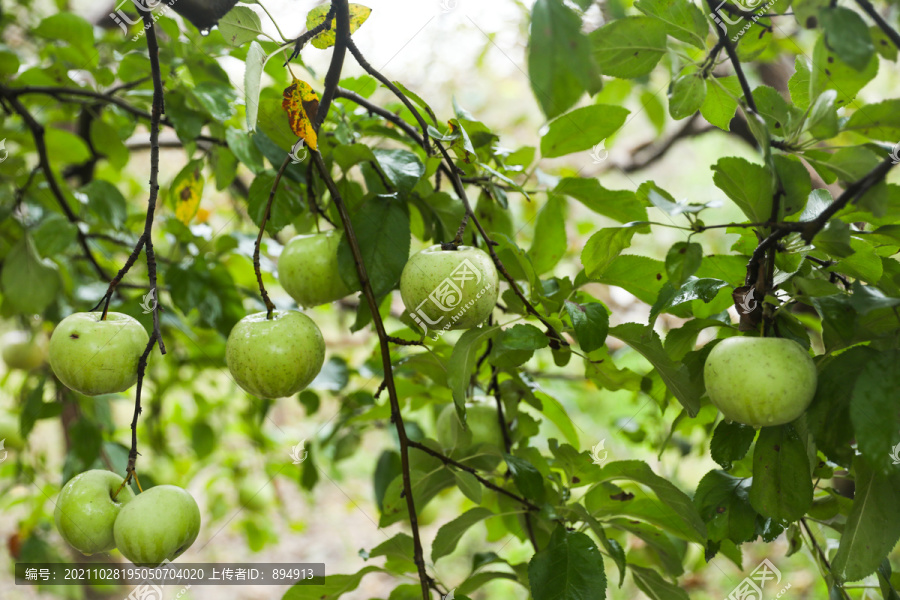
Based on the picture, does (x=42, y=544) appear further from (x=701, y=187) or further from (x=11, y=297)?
(x=701, y=187)

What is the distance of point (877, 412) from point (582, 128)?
470 mm

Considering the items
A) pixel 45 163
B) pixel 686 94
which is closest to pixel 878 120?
pixel 686 94

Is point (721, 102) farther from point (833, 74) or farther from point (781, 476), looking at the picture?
point (781, 476)

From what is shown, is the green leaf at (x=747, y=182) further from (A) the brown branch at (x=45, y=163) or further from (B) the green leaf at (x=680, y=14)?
(A) the brown branch at (x=45, y=163)

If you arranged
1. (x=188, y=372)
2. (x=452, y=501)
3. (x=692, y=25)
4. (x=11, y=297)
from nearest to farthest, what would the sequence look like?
(x=692, y=25)
(x=11, y=297)
(x=188, y=372)
(x=452, y=501)

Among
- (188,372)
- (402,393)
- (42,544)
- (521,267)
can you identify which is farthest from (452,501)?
(521,267)

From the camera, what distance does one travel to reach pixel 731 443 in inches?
25.9

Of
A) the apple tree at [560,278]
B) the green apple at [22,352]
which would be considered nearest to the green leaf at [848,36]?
the apple tree at [560,278]

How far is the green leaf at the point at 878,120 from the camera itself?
0.53 meters

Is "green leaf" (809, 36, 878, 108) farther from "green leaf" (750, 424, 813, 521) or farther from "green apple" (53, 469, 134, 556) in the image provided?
"green apple" (53, 469, 134, 556)

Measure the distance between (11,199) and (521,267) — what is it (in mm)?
1231

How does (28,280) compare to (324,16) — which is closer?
(324,16)

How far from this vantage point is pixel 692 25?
60 cm

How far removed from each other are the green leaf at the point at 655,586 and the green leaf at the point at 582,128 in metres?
0.55
